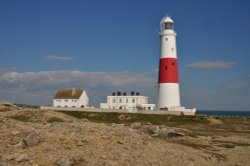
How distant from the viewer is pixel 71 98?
314ft

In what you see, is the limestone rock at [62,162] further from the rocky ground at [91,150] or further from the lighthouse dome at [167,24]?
the lighthouse dome at [167,24]

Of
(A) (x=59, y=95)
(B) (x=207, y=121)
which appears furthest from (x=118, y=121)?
(A) (x=59, y=95)

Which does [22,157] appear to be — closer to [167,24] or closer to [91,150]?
[91,150]

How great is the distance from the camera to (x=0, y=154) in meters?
21.5

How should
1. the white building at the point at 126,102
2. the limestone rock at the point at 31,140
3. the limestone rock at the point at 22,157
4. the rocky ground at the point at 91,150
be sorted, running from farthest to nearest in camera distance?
the white building at the point at 126,102, the limestone rock at the point at 31,140, the rocky ground at the point at 91,150, the limestone rock at the point at 22,157

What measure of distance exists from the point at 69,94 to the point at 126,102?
14.6 m

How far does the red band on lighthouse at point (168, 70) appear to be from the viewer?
242 ft

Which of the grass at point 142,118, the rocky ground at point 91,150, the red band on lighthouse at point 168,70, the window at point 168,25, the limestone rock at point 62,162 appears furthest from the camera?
the window at point 168,25

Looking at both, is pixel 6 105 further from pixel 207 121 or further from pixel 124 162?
pixel 124 162

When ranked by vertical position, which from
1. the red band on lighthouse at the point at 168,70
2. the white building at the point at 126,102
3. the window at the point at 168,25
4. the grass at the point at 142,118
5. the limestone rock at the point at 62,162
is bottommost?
the limestone rock at the point at 62,162

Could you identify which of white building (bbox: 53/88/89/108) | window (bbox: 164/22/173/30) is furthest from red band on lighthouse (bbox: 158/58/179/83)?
white building (bbox: 53/88/89/108)

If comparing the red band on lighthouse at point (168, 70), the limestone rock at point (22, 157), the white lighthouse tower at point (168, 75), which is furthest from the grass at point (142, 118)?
the limestone rock at point (22, 157)

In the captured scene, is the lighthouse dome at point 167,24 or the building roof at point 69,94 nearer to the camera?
the lighthouse dome at point 167,24

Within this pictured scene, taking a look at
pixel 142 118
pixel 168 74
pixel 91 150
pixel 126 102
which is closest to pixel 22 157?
pixel 91 150
